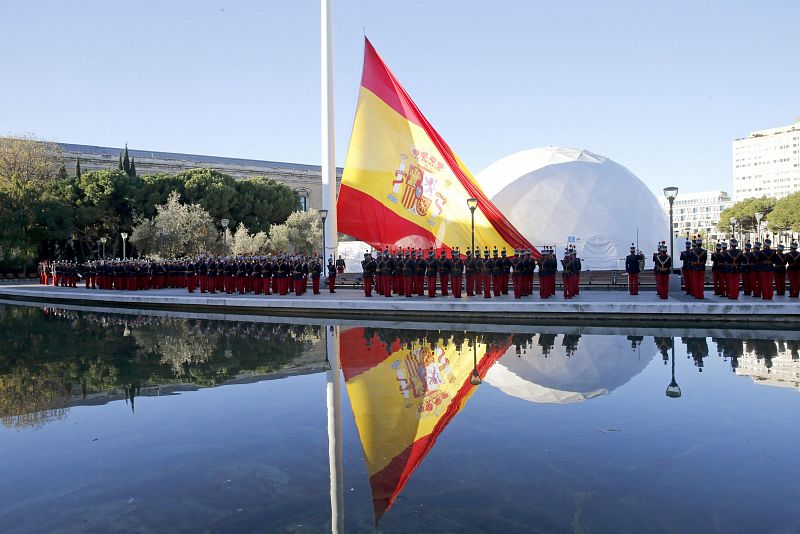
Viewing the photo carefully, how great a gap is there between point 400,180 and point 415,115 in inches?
112

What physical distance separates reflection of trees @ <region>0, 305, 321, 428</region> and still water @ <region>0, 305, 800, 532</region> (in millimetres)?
69

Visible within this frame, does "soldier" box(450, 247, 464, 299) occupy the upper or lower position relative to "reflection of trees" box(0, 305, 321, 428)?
upper

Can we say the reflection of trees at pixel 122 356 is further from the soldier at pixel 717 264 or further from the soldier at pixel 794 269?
the soldier at pixel 794 269

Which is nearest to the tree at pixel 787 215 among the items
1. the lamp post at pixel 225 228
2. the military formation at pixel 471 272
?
the military formation at pixel 471 272

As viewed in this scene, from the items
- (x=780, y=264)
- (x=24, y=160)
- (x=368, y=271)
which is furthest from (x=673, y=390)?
(x=24, y=160)

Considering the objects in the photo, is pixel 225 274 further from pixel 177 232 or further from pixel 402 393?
pixel 177 232

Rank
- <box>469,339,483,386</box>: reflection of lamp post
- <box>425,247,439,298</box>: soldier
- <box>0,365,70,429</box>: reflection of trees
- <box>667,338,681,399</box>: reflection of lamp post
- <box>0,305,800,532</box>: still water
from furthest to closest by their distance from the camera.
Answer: <box>425,247,439,298</box>: soldier
<box>469,339,483,386</box>: reflection of lamp post
<box>667,338,681,399</box>: reflection of lamp post
<box>0,365,70,429</box>: reflection of trees
<box>0,305,800,532</box>: still water

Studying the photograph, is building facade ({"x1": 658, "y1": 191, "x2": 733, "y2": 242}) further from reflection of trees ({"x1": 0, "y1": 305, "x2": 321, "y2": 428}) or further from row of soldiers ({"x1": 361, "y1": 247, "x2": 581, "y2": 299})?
reflection of trees ({"x1": 0, "y1": 305, "x2": 321, "y2": 428})

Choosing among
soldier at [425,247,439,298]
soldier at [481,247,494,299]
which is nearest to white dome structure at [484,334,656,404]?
soldier at [481,247,494,299]

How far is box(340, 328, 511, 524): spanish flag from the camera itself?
496 cm

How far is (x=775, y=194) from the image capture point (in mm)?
144125

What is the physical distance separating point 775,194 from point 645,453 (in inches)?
6457

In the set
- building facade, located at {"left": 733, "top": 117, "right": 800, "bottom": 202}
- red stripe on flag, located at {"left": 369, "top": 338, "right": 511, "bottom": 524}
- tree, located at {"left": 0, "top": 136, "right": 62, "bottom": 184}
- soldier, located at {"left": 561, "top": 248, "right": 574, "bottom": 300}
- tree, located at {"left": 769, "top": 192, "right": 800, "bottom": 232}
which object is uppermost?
building facade, located at {"left": 733, "top": 117, "right": 800, "bottom": 202}

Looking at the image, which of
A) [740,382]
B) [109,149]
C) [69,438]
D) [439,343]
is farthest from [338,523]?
[109,149]
